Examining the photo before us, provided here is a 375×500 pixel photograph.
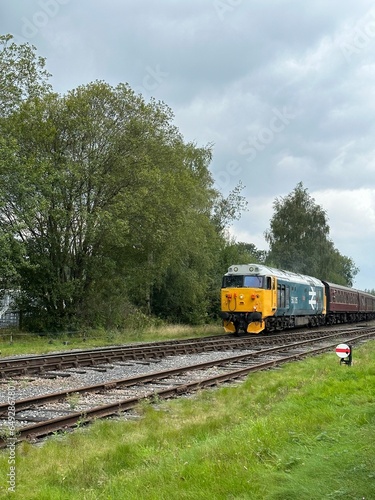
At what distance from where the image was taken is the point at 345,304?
45.8m

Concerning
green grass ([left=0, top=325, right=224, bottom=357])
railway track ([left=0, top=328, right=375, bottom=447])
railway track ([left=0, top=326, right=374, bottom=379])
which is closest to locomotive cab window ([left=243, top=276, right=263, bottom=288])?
railway track ([left=0, top=326, right=374, bottom=379])

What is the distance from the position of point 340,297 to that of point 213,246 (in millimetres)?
10463

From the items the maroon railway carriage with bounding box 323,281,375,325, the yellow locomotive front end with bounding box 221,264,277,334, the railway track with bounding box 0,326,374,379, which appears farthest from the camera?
the maroon railway carriage with bounding box 323,281,375,325

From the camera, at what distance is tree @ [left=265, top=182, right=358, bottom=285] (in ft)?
209

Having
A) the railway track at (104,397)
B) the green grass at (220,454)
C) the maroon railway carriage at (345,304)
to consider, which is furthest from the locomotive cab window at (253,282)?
the green grass at (220,454)

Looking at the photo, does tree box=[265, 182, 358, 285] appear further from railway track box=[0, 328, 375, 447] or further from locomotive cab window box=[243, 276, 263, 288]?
railway track box=[0, 328, 375, 447]

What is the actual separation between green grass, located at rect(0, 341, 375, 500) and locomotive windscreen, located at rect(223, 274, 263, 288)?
55.7ft

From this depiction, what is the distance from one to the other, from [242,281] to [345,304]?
2058 cm

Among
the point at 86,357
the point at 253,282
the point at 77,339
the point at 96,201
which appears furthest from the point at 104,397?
the point at 96,201

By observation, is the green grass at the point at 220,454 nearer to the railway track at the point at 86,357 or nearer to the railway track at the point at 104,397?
the railway track at the point at 104,397

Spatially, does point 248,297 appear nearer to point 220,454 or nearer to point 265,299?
point 265,299

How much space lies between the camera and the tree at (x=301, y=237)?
2514 inches

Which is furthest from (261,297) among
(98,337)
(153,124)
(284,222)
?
(284,222)
